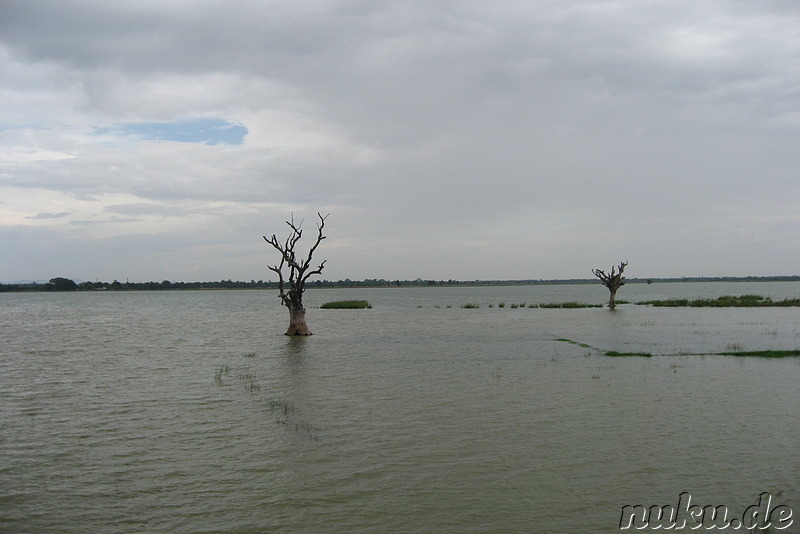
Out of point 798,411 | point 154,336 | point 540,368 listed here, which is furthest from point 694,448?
point 154,336

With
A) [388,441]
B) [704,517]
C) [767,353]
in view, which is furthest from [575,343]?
[704,517]

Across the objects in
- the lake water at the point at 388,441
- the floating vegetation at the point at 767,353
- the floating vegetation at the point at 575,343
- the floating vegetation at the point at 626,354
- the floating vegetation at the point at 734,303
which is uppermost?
the floating vegetation at the point at 734,303

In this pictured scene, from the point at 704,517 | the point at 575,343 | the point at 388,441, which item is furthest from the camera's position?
the point at 575,343

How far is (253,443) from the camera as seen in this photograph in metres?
11.6

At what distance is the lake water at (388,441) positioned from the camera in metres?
8.19

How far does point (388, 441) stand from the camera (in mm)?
11562

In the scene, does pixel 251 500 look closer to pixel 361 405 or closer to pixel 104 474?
pixel 104 474

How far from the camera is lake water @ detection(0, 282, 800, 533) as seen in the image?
819 cm

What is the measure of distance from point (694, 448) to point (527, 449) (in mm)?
3093

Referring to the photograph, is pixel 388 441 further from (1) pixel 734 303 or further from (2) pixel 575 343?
(1) pixel 734 303

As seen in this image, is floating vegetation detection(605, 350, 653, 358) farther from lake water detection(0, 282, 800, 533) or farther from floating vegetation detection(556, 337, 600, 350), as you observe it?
floating vegetation detection(556, 337, 600, 350)

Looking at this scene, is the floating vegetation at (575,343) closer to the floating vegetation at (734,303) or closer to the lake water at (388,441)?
the lake water at (388,441)

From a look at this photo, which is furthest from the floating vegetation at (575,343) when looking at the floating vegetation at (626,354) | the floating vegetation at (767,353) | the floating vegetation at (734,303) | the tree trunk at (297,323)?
the floating vegetation at (734,303)

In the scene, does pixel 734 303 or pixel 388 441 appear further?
pixel 734 303
